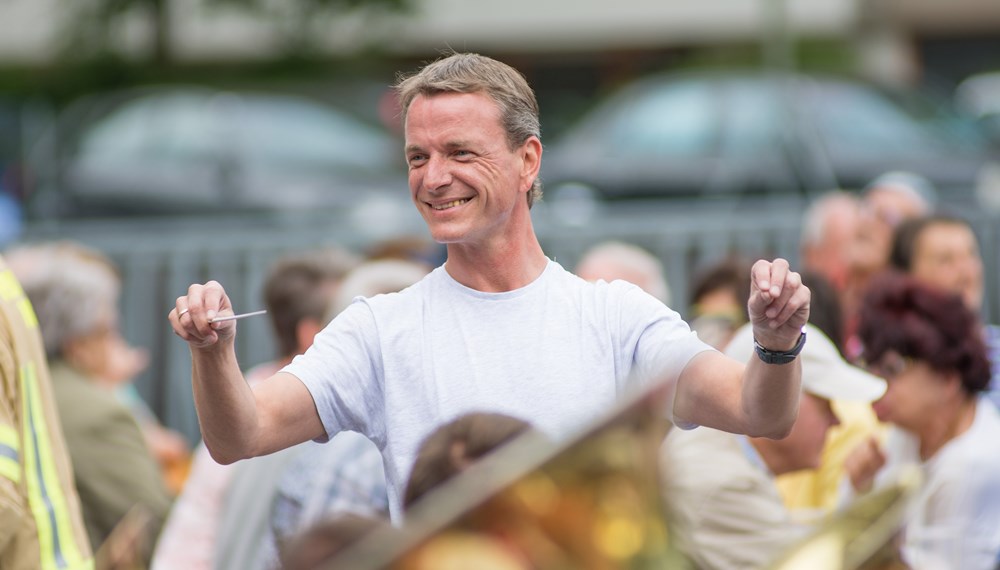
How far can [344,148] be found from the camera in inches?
453

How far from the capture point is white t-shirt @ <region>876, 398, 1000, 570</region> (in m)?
4.05

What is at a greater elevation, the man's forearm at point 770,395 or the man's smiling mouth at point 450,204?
the man's smiling mouth at point 450,204

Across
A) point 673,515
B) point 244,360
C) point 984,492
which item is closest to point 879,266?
point 984,492

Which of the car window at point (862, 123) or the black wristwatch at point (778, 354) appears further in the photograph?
the car window at point (862, 123)

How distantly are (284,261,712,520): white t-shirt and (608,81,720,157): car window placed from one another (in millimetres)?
8103

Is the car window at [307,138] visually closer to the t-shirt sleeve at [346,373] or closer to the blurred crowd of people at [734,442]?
the blurred crowd of people at [734,442]

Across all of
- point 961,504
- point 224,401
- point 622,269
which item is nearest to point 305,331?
point 622,269

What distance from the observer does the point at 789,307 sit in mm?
2742

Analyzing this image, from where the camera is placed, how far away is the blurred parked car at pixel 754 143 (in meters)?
10.5

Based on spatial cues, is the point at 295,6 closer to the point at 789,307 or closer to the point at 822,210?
the point at 822,210

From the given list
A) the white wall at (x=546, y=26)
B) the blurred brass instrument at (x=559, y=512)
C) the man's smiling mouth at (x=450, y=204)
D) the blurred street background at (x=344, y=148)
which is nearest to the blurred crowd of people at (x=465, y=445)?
the man's smiling mouth at (x=450, y=204)

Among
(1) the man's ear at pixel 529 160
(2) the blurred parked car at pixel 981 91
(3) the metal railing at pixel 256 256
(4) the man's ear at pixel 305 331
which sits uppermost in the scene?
(1) the man's ear at pixel 529 160

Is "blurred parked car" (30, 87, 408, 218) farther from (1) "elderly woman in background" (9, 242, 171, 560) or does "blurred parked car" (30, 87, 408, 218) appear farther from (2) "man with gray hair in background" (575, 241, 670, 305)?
(1) "elderly woman in background" (9, 242, 171, 560)

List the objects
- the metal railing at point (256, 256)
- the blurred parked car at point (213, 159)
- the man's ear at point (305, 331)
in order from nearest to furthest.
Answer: the man's ear at point (305, 331), the metal railing at point (256, 256), the blurred parked car at point (213, 159)
